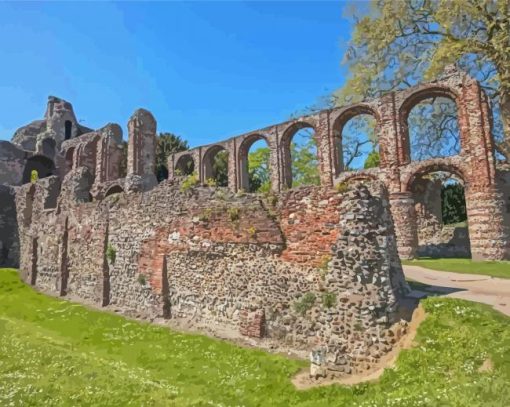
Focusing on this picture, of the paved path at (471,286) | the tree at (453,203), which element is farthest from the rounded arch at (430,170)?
the tree at (453,203)

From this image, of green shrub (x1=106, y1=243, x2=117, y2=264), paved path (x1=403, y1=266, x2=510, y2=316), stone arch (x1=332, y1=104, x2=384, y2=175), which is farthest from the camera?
stone arch (x1=332, y1=104, x2=384, y2=175)

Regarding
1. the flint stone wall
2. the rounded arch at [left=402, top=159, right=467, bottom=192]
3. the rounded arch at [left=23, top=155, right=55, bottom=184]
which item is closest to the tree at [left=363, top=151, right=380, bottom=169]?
the rounded arch at [left=402, top=159, right=467, bottom=192]

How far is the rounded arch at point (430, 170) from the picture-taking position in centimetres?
2205

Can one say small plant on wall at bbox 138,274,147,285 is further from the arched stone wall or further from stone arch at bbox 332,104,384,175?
the arched stone wall

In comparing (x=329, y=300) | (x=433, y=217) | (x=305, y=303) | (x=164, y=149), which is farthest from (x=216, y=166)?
(x=329, y=300)

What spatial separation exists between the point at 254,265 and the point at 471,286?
6.57 metres

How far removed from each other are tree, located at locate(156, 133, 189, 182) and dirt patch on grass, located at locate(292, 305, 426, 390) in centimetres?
4043

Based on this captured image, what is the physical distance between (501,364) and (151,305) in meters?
10.6

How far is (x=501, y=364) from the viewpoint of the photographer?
638 centimetres

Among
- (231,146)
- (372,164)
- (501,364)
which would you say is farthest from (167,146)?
(501,364)

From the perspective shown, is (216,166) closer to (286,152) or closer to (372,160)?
(286,152)

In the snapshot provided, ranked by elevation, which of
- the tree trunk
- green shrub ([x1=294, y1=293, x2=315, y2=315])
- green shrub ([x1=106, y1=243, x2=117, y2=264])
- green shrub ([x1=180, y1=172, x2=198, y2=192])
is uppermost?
the tree trunk

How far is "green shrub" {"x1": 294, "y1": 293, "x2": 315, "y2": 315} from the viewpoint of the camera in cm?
971

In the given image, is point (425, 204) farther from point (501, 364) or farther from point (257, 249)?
point (501, 364)
